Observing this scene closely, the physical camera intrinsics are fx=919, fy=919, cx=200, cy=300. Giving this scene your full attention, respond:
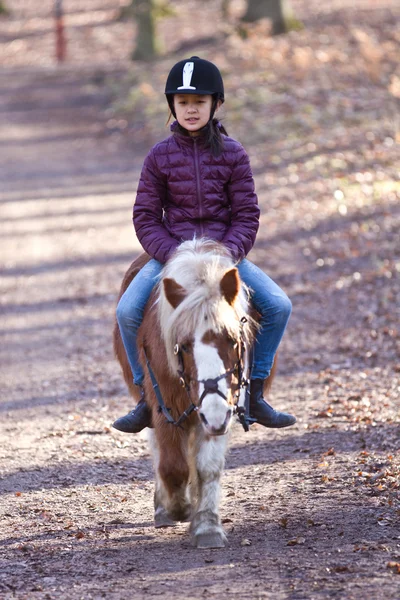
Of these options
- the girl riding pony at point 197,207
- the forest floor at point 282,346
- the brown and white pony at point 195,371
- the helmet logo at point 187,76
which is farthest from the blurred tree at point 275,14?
the brown and white pony at point 195,371

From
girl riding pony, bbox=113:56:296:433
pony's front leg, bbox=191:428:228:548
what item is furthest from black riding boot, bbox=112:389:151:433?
pony's front leg, bbox=191:428:228:548

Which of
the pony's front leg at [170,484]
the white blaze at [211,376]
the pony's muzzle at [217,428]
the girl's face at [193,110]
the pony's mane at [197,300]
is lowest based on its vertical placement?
the pony's front leg at [170,484]

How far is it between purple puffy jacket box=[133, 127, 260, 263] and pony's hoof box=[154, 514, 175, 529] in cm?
159

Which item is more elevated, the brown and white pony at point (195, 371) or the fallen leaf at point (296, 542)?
the brown and white pony at point (195, 371)

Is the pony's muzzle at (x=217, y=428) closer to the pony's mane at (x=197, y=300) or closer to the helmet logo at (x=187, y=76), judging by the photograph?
the pony's mane at (x=197, y=300)

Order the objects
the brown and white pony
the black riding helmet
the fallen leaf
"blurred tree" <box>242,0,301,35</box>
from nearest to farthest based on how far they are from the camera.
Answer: the brown and white pony, the fallen leaf, the black riding helmet, "blurred tree" <box>242,0,301,35</box>

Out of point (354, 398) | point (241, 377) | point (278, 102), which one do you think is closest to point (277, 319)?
point (241, 377)

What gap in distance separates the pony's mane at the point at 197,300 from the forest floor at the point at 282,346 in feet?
4.11

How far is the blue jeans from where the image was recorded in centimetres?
568

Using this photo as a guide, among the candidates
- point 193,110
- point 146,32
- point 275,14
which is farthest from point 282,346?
point 146,32

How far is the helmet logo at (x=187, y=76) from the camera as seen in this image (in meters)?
5.64

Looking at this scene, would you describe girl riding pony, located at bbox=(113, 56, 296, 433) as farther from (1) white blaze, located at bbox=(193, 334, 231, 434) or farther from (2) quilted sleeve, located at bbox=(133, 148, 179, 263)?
(1) white blaze, located at bbox=(193, 334, 231, 434)

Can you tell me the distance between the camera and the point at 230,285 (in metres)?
5.04

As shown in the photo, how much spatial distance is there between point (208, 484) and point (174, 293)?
116cm
